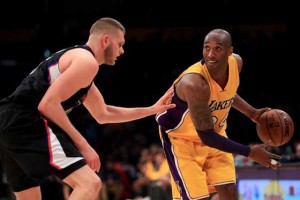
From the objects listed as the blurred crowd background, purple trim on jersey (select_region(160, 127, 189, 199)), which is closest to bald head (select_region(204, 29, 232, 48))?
purple trim on jersey (select_region(160, 127, 189, 199))

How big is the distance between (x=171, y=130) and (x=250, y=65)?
8.48 meters

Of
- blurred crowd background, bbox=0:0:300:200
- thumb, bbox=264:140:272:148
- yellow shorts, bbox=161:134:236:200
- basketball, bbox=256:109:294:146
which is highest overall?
blurred crowd background, bbox=0:0:300:200

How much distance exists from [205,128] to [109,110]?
71 centimetres

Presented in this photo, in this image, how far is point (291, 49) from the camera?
41.5ft

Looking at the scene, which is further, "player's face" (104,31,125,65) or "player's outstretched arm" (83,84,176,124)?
"player's outstretched arm" (83,84,176,124)

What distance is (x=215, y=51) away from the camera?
4.09 metres

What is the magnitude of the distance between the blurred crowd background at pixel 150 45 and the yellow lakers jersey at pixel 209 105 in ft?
24.7

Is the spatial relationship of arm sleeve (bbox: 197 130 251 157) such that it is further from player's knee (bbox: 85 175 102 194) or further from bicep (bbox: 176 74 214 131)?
player's knee (bbox: 85 175 102 194)

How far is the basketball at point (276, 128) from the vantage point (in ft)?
14.3

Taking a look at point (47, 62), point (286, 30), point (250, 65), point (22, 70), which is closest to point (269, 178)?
point (47, 62)

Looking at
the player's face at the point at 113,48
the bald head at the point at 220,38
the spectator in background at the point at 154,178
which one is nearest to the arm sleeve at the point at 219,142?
the bald head at the point at 220,38

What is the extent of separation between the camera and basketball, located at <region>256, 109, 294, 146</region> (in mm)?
4371

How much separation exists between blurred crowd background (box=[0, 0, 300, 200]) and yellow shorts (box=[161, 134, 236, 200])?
297 inches

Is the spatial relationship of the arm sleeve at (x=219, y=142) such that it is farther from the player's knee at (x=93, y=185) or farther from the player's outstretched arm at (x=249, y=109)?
the player's knee at (x=93, y=185)
